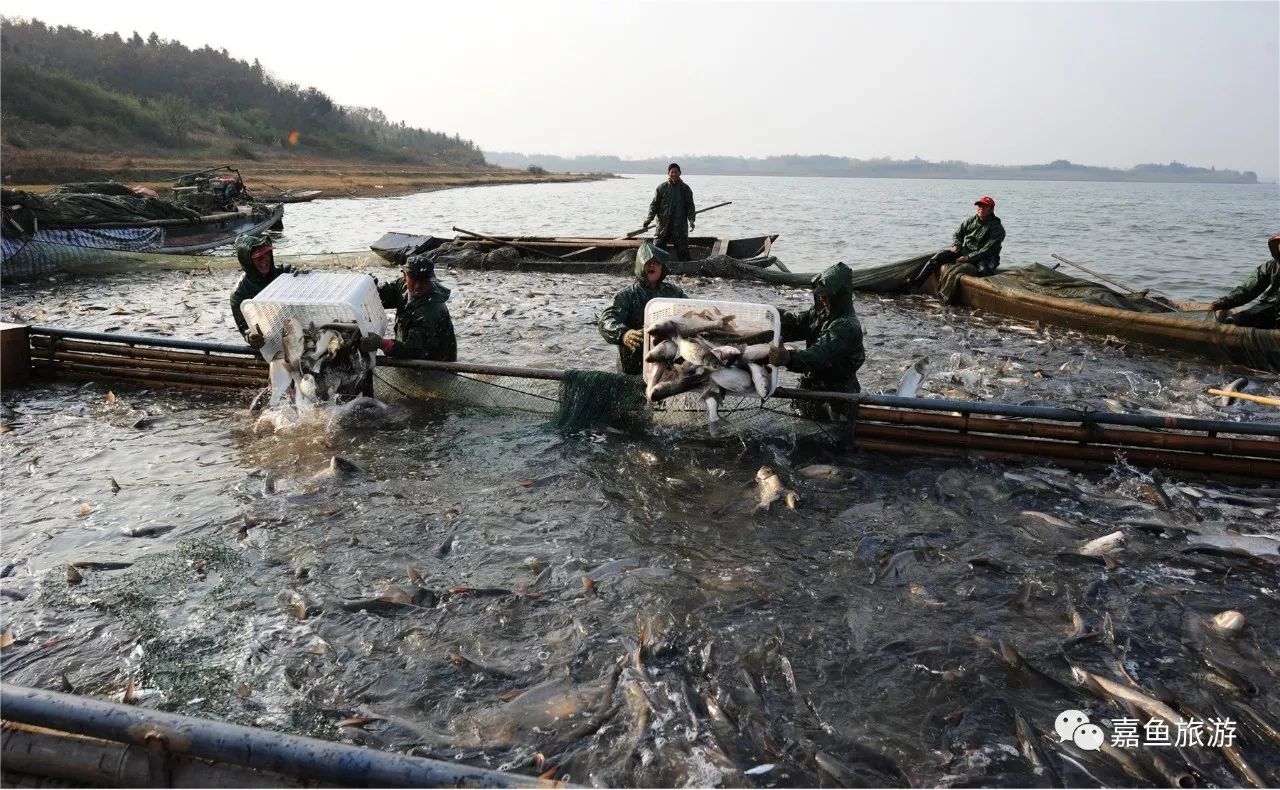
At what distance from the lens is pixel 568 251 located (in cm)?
2039

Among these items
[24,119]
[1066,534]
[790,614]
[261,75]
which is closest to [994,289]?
[1066,534]

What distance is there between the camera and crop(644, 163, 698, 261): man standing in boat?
56.6ft

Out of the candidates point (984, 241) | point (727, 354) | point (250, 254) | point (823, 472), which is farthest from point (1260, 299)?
point (250, 254)

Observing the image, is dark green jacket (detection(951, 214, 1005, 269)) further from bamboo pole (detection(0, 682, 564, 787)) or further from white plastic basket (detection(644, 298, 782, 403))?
bamboo pole (detection(0, 682, 564, 787))

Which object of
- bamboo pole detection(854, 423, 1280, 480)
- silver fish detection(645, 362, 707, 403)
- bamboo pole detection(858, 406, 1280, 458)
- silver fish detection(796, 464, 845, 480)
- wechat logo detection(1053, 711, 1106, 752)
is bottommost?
wechat logo detection(1053, 711, 1106, 752)

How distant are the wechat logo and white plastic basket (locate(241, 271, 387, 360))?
238 inches

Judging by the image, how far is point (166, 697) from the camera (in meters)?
4.07

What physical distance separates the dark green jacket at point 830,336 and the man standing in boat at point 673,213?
10.1m

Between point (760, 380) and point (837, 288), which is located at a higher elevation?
point (837, 288)

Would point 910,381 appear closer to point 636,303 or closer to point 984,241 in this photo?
point 636,303

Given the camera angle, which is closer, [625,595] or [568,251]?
[625,595]

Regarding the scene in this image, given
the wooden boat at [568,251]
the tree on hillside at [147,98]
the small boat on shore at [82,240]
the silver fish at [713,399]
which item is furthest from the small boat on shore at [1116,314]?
the tree on hillside at [147,98]

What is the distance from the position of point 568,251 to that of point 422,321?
12733mm

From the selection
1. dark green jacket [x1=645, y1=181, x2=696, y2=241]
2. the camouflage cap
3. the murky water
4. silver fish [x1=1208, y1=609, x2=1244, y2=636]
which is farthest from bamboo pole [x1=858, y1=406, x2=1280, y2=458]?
dark green jacket [x1=645, y1=181, x2=696, y2=241]
